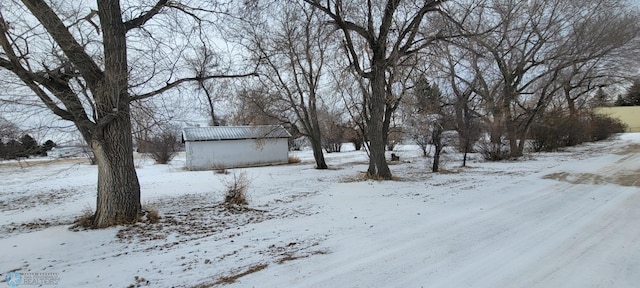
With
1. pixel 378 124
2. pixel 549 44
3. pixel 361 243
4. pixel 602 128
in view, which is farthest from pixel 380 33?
pixel 602 128

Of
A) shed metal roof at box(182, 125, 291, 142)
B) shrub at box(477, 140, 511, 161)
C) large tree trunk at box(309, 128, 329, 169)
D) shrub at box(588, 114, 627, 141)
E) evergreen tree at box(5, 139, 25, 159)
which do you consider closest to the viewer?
evergreen tree at box(5, 139, 25, 159)

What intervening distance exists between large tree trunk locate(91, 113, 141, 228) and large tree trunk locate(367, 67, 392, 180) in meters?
7.50

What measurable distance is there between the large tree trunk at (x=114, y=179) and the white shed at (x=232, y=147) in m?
15.0

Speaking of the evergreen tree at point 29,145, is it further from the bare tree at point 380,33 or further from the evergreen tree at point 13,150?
Answer: the bare tree at point 380,33

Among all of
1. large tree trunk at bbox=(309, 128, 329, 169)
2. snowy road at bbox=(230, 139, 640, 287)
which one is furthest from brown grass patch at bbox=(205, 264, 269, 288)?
large tree trunk at bbox=(309, 128, 329, 169)

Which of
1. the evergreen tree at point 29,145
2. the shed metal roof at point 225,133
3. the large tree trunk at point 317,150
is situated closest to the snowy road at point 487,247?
the evergreen tree at point 29,145

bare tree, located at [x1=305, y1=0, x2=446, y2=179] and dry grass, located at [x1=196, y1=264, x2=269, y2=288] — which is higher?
bare tree, located at [x1=305, y1=0, x2=446, y2=179]

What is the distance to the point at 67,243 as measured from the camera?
4.90 m

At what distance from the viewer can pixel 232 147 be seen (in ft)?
79.3

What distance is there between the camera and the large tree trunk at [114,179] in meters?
5.91

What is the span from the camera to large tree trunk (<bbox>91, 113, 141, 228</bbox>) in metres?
5.91

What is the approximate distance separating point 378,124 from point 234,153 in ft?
52.4

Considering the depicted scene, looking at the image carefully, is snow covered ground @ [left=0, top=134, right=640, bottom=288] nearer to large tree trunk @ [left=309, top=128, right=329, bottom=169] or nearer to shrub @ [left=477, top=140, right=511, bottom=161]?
shrub @ [left=477, top=140, right=511, bottom=161]

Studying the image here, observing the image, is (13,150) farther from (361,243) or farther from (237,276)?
(361,243)
